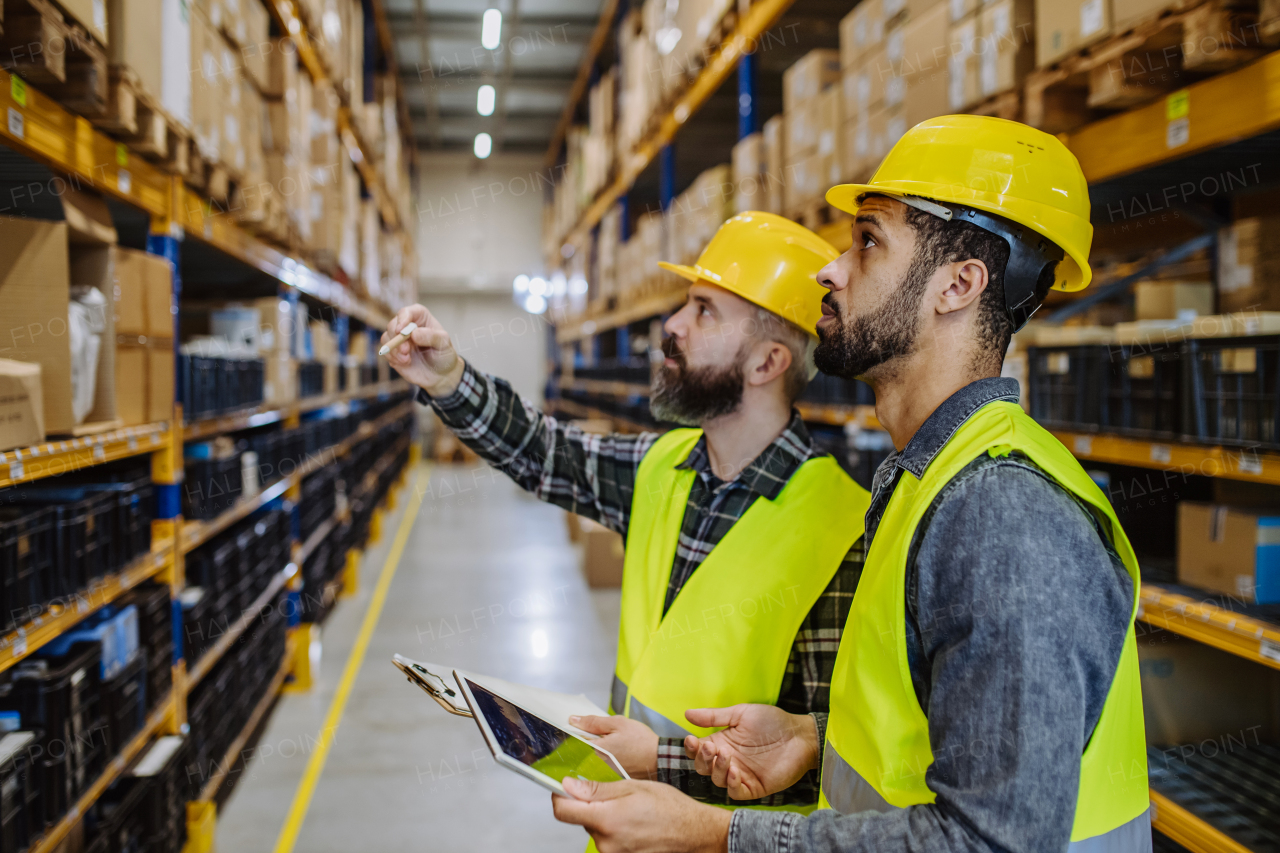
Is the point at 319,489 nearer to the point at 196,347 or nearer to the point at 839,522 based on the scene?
the point at 196,347

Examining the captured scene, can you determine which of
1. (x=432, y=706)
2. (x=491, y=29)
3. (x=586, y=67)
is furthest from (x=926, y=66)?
(x=491, y=29)

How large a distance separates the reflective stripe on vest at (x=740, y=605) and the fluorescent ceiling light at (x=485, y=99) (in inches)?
545

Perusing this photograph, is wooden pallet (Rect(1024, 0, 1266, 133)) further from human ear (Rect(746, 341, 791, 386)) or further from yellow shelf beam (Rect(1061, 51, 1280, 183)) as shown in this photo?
human ear (Rect(746, 341, 791, 386))

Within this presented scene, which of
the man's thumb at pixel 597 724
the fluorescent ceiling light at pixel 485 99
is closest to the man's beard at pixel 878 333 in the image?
the man's thumb at pixel 597 724

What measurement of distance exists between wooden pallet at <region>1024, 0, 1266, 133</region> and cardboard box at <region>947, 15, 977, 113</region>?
256 millimetres

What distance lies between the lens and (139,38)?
2.44 metres

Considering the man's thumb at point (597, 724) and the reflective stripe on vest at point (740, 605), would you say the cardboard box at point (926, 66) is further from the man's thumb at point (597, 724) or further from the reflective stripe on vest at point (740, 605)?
the man's thumb at point (597, 724)

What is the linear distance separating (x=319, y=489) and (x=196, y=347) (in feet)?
8.10

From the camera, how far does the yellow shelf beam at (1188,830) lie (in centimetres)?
185

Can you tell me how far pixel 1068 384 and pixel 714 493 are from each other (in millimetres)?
1139

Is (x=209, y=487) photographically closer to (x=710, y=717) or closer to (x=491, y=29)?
(x=710, y=717)

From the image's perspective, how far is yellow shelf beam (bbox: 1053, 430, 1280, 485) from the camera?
Result: 5.70ft

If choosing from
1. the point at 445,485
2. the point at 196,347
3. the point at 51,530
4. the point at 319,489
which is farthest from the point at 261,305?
the point at 445,485

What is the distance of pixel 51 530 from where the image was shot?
2176 millimetres
